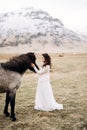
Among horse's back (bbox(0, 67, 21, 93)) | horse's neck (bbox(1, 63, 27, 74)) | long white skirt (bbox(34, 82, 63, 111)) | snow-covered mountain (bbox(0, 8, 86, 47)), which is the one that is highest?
horse's neck (bbox(1, 63, 27, 74))

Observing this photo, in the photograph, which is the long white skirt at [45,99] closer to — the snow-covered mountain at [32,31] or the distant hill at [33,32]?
the distant hill at [33,32]

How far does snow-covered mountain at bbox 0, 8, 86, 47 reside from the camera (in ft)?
497

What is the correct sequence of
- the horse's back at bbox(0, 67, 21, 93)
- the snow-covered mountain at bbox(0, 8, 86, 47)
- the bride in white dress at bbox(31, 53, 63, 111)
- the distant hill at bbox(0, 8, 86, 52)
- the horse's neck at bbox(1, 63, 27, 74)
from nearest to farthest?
the horse's back at bbox(0, 67, 21, 93) < the horse's neck at bbox(1, 63, 27, 74) < the bride in white dress at bbox(31, 53, 63, 111) < the distant hill at bbox(0, 8, 86, 52) < the snow-covered mountain at bbox(0, 8, 86, 47)

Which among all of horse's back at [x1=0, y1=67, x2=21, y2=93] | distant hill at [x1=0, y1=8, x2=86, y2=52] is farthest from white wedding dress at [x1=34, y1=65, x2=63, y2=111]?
distant hill at [x1=0, y1=8, x2=86, y2=52]

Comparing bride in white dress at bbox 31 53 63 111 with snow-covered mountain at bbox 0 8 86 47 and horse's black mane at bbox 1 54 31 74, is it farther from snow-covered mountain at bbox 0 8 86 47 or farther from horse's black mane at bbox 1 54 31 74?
snow-covered mountain at bbox 0 8 86 47

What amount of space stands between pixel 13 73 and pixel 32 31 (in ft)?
520

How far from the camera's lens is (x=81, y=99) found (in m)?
12.7

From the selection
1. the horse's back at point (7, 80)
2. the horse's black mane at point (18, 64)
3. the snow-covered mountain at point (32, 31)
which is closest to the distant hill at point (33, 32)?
the snow-covered mountain at point (32, 31)

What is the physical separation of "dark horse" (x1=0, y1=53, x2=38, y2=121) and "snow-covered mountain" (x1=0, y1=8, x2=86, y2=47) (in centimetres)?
13651

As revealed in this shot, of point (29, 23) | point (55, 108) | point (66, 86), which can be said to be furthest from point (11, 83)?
point (29, 23)

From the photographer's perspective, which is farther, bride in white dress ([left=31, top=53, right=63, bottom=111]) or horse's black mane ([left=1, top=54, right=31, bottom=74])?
bride in white dress ([left=31, top=53, right=63, bottom=111])

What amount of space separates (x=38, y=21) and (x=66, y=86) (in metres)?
169

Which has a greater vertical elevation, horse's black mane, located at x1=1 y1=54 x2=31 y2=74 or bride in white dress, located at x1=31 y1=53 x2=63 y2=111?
horse's black mane, located at x1=1 y1=54 x2=31 y2=74

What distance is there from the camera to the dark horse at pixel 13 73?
9.00 m
